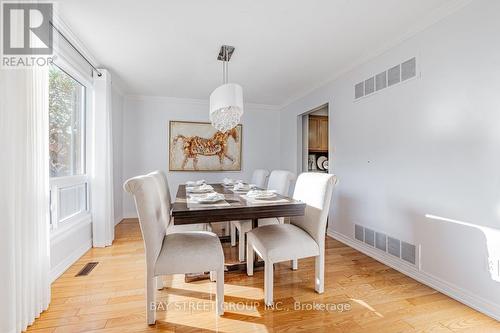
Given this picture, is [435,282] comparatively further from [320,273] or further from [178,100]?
[178,100]

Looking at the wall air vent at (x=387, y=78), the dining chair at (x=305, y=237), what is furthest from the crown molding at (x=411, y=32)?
the dining chair at (x=305, y=237)

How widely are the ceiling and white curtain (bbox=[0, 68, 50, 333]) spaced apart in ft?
2.73

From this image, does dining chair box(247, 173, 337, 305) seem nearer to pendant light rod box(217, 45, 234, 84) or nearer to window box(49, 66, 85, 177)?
pendant light rod box(217, 45, 234, 84)

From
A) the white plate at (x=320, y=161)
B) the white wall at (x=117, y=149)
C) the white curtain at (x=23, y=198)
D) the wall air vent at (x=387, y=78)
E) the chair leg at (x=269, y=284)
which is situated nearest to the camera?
the white curtain at (x=23, y=198)

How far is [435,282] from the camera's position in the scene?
200 cm

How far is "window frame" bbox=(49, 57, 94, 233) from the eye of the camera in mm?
2248

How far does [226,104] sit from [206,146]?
237 centimetres

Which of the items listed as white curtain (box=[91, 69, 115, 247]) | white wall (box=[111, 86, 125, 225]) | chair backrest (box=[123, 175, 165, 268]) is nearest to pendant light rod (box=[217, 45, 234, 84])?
white curtain (box=[91, 69, 115, 247])

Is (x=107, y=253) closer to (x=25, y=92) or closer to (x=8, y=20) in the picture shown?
(x=25, y=92)

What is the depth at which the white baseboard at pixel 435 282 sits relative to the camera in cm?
165

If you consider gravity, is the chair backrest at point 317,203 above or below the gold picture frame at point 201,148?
below

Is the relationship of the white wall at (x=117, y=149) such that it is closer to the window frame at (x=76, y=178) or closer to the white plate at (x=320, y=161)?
the window frame at (x=76, y=178)

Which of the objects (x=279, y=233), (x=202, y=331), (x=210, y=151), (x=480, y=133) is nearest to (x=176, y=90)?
(x=210, y=151)

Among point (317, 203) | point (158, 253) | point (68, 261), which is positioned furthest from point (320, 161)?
point (68, 261)
